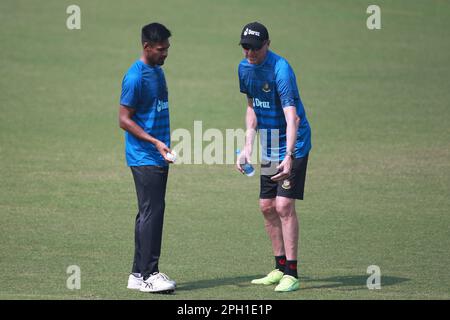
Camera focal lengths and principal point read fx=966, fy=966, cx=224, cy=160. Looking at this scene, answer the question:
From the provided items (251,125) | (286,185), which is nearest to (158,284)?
(286,185)

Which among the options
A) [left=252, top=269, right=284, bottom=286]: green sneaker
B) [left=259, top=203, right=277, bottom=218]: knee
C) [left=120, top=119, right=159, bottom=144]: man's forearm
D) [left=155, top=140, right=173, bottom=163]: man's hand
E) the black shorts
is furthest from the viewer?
[left=259, top=203, right=277, bottom=218]: knee

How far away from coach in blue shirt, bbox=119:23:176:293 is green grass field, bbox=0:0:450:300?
1.18 ft

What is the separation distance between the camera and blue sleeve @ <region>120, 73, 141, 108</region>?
912 centimetres

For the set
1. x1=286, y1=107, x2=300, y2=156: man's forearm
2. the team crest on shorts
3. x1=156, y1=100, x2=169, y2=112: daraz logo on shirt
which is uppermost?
x1=156, y1=100, x2=169, y2=112: daraz logo on shirt

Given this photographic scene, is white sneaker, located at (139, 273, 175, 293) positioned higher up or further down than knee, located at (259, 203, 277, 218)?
further down

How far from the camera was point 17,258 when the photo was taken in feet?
34.4

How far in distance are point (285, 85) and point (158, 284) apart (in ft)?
7.44

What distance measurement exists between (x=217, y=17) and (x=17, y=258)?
18.9 meters

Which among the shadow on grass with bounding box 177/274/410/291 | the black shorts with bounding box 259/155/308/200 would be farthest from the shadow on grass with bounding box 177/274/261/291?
the black shorts with bounding box 259/155/308/200

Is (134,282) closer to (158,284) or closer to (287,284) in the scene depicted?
(158,284)

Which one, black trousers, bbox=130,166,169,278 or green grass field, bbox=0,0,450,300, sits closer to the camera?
black trousers, bbox=130,166,169,278

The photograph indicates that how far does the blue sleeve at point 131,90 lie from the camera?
912 centimetres

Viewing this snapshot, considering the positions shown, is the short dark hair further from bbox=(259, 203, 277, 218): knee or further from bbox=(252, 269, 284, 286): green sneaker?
bbox=(252, 269, 284, 286): green sneaker

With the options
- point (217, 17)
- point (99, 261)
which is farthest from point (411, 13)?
point (99, 261)
